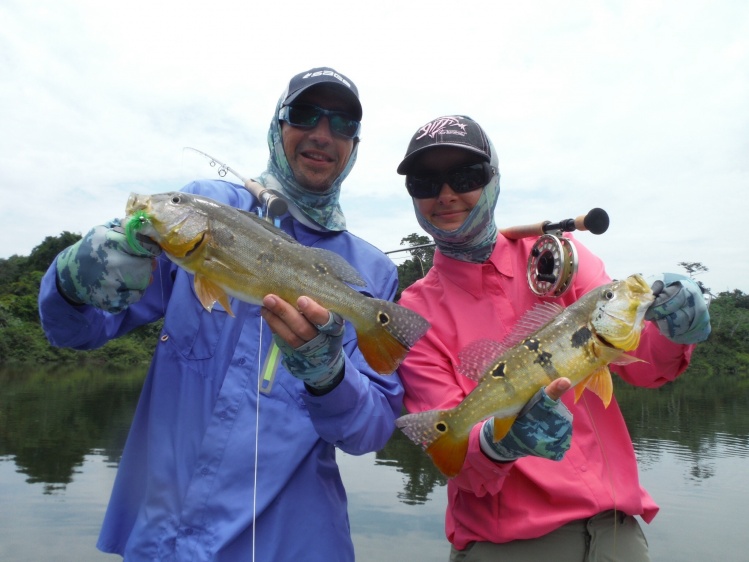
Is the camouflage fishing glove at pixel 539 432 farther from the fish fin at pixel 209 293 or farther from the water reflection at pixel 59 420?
the water reflection at pixel 59 420

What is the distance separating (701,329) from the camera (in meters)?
3.03

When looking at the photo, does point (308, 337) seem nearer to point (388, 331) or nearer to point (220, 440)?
point (388, 331)

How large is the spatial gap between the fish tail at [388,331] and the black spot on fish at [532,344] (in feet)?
1.86

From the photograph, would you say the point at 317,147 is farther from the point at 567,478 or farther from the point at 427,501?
the point at 427,501

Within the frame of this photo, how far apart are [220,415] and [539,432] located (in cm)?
157

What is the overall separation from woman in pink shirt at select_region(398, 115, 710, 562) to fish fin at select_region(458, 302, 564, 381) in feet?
0.85

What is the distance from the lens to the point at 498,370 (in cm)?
311

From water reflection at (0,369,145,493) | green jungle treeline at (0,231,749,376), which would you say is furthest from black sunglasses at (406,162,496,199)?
green jungle treeline at (0,231,749,376)

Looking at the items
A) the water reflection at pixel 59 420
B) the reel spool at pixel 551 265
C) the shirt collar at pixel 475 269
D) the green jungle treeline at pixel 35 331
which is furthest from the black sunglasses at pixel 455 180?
the green jungle treeline at pixel 35 331

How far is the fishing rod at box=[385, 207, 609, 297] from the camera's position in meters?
3.46

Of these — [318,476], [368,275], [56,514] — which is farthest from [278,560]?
[56,514]

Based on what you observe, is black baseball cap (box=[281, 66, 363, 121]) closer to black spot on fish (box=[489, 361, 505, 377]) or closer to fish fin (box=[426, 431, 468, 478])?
black spot on fish (box=[489, 361, 505, 377])

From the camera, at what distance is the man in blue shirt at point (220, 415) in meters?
2.66

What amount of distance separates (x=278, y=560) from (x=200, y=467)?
0.58m
